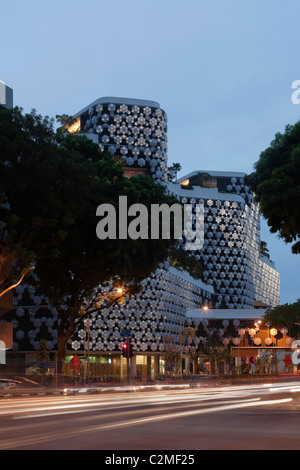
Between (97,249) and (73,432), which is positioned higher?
(97,249)

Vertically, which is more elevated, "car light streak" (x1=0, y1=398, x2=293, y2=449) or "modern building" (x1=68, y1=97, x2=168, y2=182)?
"modern building" (x1=68, y1=97, x2=168, y2=182)

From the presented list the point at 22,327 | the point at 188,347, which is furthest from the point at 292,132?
the point at 188,347

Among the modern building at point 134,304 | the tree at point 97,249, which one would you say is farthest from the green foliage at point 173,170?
the tree at point 97,249

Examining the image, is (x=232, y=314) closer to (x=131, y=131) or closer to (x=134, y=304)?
(x=134, y=304)

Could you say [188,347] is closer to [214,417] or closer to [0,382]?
[0,382]

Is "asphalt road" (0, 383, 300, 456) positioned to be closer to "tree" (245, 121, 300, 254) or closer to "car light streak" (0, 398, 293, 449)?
"car light streak" (0, 398, 293, 449)

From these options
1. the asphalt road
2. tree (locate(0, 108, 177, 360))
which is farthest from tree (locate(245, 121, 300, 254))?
tree (locate(0, 108, 177, 360))

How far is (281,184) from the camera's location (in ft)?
94.1

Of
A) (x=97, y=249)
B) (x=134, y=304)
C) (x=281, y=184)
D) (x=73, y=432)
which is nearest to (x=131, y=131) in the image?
(x=134, y=304)

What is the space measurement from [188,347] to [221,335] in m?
16.7

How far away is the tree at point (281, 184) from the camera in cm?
2862

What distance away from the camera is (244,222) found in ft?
505

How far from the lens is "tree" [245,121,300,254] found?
28.6m

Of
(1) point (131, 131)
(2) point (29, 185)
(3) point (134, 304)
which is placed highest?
(1) point (131, 131)
